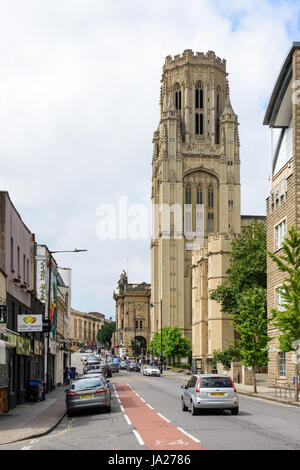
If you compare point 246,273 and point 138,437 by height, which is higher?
point 246,273

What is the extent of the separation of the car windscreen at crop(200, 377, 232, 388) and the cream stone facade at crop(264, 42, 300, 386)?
16.9 m

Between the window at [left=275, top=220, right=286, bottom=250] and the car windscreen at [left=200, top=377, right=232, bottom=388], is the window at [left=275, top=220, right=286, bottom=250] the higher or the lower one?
the higher one

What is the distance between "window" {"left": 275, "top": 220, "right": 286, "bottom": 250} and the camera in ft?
144

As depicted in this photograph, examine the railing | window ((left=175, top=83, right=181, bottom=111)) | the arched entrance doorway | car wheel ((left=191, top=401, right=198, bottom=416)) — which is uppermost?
window ((left=175, top=83, right=181, bottom=111))

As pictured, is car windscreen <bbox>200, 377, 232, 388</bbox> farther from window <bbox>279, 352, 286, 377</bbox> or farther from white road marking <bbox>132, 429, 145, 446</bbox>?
window <bbox>279, 352, 286, 377</bbox>

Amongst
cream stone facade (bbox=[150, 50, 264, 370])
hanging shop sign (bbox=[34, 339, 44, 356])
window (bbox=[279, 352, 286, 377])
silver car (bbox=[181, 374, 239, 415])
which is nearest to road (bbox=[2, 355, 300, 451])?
silver car (bbox=[181, 374, 239, 415])

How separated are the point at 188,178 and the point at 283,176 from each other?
3235 inches

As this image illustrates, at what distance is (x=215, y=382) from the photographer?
959 inches

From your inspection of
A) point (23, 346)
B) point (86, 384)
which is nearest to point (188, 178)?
point (23, 346)

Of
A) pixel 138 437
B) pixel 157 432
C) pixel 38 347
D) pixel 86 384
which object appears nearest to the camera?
pixel 138 437

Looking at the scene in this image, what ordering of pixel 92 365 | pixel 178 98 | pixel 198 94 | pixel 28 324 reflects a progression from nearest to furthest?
pixel 28 324
pixel 92 365
pixel 198 94
pixel 178 98

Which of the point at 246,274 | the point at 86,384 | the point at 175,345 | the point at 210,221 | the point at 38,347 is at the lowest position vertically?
the point at 175,345

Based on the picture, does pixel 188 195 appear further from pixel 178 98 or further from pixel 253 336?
pixel 253 336
